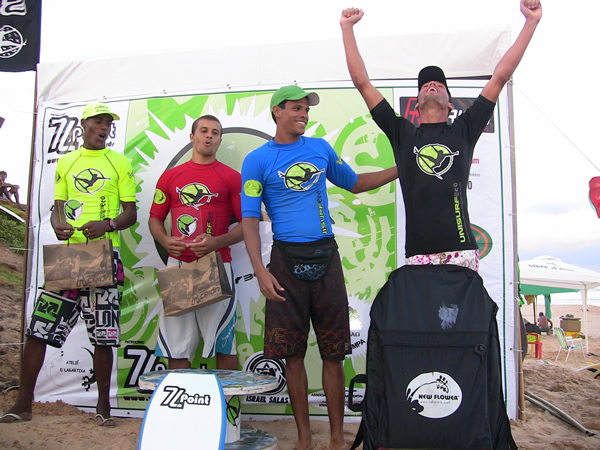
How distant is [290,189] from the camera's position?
2.87m

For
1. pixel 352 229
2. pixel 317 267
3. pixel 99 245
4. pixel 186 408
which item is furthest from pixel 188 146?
pixel 186 408

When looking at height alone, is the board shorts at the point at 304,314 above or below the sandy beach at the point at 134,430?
above

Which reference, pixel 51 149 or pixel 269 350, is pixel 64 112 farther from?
pixel 269 350

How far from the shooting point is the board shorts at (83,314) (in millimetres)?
3377

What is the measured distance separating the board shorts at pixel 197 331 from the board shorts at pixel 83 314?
0.32 meters

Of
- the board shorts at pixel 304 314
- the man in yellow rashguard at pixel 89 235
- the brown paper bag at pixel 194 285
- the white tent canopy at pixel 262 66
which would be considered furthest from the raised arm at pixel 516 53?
the man in yellow rashguard at pixel 89 235

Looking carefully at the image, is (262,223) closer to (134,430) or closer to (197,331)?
(197,331)

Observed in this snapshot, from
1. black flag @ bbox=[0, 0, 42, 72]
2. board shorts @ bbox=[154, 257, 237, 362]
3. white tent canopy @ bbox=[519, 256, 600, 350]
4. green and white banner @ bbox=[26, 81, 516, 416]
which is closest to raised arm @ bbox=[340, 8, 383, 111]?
green and white banner @ bbox=[26, 81, 516, 416]

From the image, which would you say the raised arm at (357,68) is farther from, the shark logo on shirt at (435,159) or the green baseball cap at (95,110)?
the green baseball cap at (95,110)

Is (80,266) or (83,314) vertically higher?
(80,266)

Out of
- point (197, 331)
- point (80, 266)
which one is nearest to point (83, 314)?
point (80, 266)

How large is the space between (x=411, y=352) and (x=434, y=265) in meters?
0.39

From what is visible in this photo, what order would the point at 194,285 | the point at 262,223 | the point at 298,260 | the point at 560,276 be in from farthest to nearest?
the point at 560,276 → the point at 262,223 → the point at 194,285 → the point at 298,260

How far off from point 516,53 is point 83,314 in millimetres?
2968
